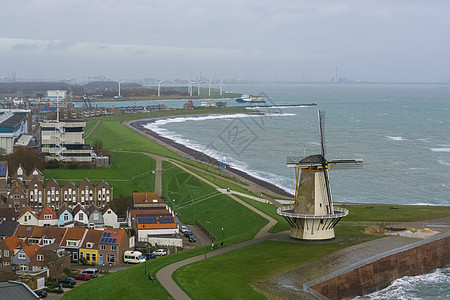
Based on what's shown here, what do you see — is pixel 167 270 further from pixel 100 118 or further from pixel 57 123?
pixel 100 118

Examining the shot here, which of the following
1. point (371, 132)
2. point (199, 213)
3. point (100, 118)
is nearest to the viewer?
point (199, 213)

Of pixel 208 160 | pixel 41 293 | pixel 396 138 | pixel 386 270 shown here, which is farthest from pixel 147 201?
pixel 396 138

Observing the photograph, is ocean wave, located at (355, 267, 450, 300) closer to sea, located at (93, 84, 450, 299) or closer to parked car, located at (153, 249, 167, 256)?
sea, located at (93, 84, 450, 299)

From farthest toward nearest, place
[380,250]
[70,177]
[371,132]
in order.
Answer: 1. [371,132]
2. [70,177]
3. [380,250]

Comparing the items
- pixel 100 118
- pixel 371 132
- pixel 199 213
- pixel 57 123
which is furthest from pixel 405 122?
pixel 199 213

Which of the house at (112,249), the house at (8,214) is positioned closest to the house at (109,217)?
the house at (8,214)

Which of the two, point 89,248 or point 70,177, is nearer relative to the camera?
point 89,248

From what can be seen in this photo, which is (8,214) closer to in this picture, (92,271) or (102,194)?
(102,194)

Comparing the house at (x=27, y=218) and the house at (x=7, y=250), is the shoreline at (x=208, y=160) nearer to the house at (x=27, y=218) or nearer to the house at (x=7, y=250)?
the house at (x=27, y=218)
